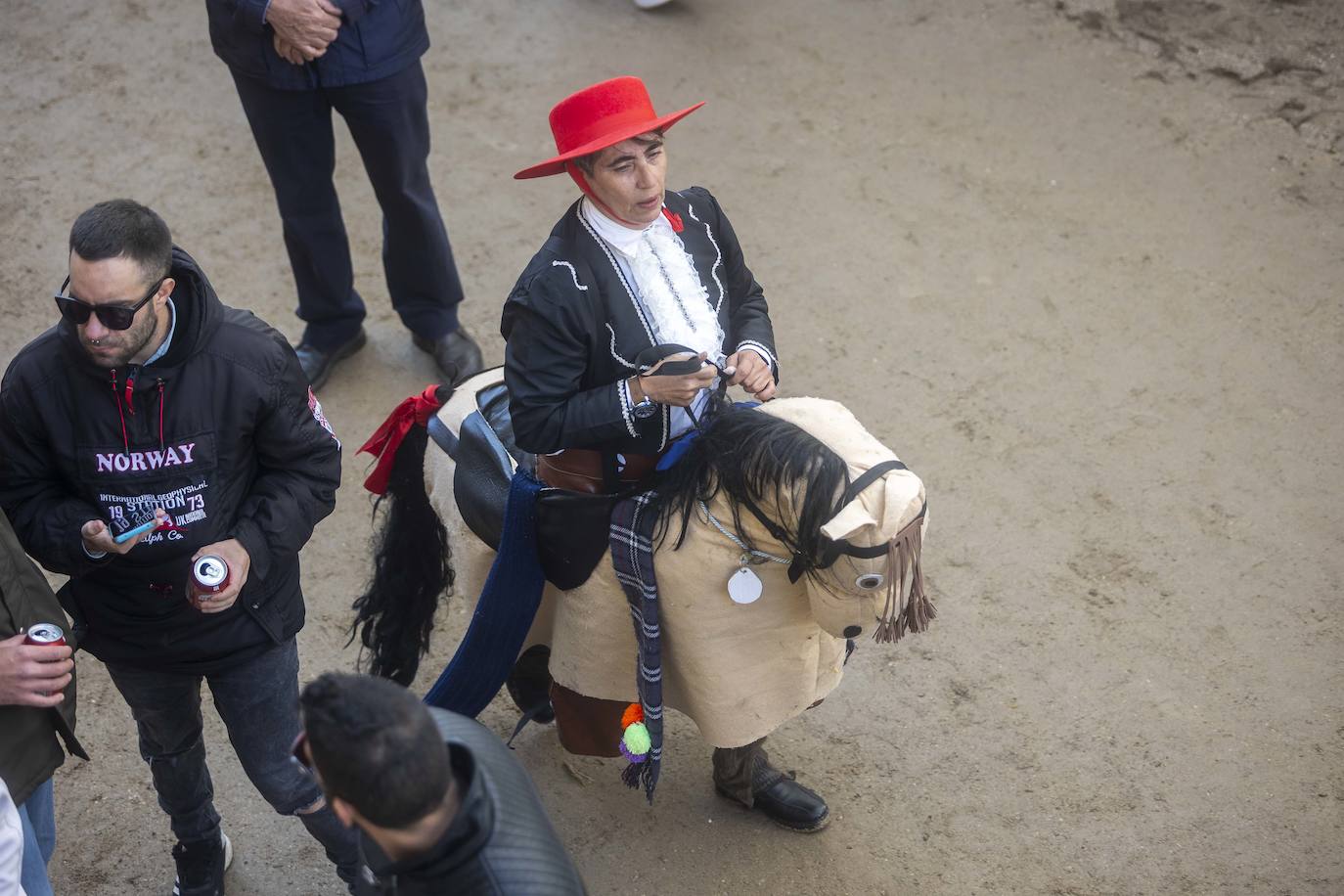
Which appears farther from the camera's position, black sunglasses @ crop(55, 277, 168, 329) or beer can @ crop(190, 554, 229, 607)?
beer can @ crop(190, 554, 229, 607)

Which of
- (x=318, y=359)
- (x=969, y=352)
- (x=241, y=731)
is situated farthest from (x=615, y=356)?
(x=969, y=352)

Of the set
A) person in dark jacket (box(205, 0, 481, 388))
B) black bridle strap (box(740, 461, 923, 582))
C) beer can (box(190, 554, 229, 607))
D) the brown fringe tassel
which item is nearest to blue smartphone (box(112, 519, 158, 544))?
beer can (box(190, 554, 229, 607))

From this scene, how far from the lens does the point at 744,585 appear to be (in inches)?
105

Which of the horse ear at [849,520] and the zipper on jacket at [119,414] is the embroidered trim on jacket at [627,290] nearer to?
the horse ear at [849,520]

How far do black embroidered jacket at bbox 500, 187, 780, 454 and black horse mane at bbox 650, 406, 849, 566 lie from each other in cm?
12

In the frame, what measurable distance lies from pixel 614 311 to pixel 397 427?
2.87ft

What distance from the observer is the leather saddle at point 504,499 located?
9.14 ft

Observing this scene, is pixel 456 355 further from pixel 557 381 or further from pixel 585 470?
pixel 557 381

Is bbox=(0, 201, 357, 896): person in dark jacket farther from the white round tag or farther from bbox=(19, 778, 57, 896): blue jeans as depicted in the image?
the white round tag

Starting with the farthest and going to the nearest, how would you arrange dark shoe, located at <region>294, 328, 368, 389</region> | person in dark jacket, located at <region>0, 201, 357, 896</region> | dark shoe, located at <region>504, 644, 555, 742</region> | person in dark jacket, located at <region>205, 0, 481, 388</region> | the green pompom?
dark shoe, located at <region>294, 328, 368, 389</region> < person in dark jacket, located at <region>205, 0, 481, 388</region> < dark shoe, located at <region>504, 644, 555, 742</region> < the green pompom < person in dark jacket, located at <region>0, 201, 357, 896</region>

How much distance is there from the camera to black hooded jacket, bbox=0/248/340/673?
247 cm

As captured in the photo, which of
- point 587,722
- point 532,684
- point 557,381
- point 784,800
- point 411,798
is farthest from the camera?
point 532,684

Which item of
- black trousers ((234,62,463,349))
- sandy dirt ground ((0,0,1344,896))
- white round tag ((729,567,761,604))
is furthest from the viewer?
black trousers ((234,62,463,349))

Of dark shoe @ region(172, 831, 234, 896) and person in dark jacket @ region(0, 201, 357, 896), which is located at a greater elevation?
person in dark jacket @ region(0, 201, 357, 896)
